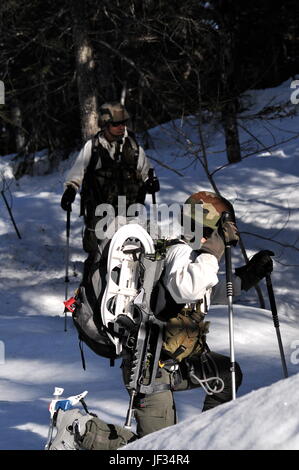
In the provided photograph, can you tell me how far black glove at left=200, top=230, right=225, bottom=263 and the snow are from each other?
85 cm

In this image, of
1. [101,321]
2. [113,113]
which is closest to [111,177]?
[113,113]

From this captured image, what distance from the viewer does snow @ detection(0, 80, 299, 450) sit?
3113mm

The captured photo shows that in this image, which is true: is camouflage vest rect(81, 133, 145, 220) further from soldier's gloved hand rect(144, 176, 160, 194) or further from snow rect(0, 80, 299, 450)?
snow rect(0, 80, 299, 450)

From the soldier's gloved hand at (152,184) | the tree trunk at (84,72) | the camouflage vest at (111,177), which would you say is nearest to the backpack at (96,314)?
the camouflage vest at (111,177)

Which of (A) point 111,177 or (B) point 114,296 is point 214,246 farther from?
(A) point 111,177

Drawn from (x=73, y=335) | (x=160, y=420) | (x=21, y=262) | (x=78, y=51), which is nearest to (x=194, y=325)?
(x=160, y=420)

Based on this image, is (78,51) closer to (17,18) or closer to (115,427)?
(17,18)

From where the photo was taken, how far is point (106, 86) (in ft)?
50.8

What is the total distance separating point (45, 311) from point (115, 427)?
25.3 ft

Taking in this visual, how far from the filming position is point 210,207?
4277 mm

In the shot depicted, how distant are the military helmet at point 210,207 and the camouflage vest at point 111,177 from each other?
4031mm

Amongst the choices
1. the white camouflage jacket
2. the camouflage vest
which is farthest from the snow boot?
the camouflage vest

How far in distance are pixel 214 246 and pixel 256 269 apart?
769 millimetres

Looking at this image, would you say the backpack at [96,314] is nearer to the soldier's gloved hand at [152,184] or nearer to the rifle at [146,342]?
the rifle at [146,342]
